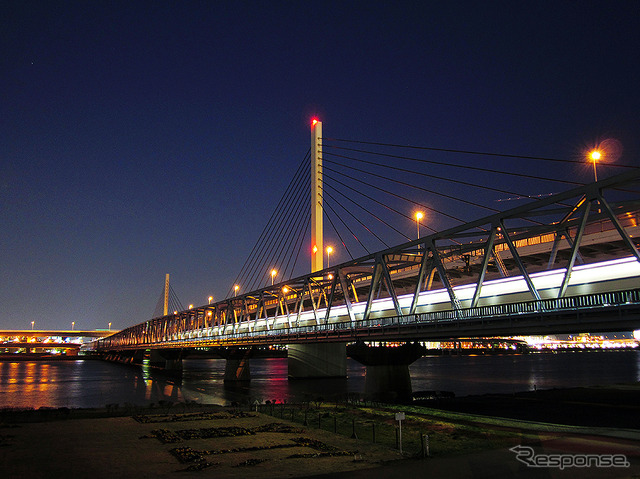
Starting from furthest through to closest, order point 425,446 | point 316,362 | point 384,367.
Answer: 1. point 316,362
2. point 384,367
3. point 425,446

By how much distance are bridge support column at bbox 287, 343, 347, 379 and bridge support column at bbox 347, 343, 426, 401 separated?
1632 inches

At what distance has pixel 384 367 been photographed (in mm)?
51188

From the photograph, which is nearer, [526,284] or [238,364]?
[526,284]

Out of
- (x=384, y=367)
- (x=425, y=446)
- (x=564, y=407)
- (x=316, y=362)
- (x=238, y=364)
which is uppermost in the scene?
(x=384, y=367)

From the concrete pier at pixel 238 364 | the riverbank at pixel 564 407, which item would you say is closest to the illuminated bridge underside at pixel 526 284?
the riverbank at pixel 564 407

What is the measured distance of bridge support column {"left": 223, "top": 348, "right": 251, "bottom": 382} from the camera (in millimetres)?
90625

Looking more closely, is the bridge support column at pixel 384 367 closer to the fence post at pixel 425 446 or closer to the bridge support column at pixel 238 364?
the fence post at pixel 425 446

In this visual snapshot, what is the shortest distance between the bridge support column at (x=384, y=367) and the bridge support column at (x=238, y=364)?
43.5m

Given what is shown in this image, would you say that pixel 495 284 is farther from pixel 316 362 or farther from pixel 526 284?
pixel 316 362

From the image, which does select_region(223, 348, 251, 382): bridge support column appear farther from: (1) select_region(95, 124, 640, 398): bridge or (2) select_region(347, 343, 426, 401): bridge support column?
(2) select_region(347, 343, 426, 401): bridge support column

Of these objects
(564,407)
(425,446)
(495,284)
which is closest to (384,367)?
(564,407)

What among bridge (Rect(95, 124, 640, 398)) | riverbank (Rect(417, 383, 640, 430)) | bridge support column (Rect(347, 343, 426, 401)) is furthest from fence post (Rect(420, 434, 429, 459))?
bridge support column (Rect(347, 343, 426, 401))

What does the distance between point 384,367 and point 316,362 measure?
140 ft

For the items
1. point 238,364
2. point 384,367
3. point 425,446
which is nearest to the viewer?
point 425,446
